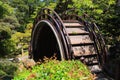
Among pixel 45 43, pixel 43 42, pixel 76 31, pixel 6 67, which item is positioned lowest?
pixel 6 67

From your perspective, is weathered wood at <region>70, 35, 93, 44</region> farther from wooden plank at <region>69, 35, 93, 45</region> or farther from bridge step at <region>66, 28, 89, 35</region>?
bridge step at <region>66, 28, 89, 35</region>

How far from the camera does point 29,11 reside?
52.7m

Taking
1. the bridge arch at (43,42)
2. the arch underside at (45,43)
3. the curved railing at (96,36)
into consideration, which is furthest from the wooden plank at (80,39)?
the arch underside at (45,43)

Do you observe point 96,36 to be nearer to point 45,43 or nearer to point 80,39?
point 80,39

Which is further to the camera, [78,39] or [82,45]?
[78,39]

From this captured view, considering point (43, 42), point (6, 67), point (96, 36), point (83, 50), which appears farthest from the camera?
point (43, 42)

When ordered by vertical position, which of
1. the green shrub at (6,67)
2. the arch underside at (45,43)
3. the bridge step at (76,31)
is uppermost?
the bridge step at (76,31)

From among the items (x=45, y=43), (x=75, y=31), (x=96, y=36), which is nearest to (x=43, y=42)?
(x=45, y=43)

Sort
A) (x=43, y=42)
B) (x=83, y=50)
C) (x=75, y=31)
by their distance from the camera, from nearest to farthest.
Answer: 1. (x=83, y=50)
2. (x=75, y=31)
3. (x=43, y=42)

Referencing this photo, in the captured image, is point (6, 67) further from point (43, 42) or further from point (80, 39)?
point (80, 39)

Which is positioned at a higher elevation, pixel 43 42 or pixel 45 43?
pixel 43 42

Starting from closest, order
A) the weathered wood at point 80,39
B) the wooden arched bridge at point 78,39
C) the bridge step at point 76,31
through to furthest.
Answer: the wooden arched bridge at point 78,39 < the weathered wood at point 80,39 < the bridge step at point 76,31

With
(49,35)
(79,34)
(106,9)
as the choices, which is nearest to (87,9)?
(106,9)

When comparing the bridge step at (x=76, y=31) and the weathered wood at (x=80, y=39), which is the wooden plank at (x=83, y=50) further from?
the bridge step at (x=76, y=31)
